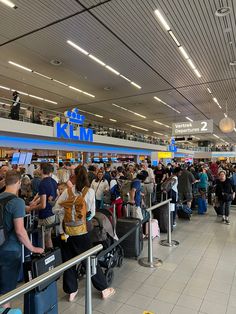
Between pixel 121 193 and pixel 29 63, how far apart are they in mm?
6062

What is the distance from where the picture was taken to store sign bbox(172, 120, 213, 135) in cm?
1114

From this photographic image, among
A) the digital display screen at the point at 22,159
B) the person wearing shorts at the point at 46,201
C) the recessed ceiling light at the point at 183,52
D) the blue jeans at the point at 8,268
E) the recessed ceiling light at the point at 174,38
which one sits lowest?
the blue jeans at the point at 8,268

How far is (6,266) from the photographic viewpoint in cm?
226

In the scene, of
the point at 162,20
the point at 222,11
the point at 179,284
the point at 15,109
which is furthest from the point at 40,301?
the point at 15,109

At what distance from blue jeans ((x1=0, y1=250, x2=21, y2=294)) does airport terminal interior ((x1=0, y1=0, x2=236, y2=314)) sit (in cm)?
1

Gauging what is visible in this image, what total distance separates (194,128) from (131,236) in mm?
8739

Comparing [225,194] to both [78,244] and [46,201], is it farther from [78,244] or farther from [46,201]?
[78,244]

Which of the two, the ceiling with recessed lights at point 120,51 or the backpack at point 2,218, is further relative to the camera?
the ceiling with recessed lights at point 120,51

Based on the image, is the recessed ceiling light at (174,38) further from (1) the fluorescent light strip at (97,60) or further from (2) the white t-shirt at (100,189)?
(2) the white t-shirt at (100,189)

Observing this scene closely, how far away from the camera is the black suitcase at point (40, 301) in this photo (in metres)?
2.01

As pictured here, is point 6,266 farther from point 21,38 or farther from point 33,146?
point 33,146

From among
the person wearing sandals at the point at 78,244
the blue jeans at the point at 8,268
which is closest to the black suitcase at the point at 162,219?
the person wearing sandals at the point at 78,244

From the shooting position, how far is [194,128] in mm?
11562

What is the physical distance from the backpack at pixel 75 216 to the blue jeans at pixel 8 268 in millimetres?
595
